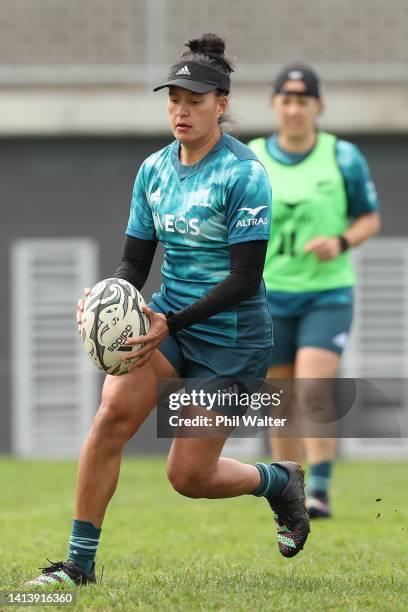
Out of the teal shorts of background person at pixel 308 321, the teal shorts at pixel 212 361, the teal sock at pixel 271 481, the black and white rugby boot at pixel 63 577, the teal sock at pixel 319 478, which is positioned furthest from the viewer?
the teal sock at pixel 319 478

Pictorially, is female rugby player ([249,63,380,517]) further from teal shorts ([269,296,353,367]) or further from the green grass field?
the green grass field

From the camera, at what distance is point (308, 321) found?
852 centimetres

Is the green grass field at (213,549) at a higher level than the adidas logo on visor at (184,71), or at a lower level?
lower

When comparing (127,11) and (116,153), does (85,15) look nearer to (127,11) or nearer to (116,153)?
(127,11)

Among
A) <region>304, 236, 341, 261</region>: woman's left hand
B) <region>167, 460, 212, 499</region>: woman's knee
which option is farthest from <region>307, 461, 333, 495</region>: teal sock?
<region>167, 460, 212, 499</region>: woman's knee

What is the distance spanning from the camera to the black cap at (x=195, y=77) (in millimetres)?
5539

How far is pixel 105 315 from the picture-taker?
5422 millimetres

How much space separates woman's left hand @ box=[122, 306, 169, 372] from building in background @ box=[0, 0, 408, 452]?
9007 millimetres

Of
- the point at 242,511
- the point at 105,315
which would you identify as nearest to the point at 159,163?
the point at 105,315

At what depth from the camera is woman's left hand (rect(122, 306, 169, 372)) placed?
5422 millimetres

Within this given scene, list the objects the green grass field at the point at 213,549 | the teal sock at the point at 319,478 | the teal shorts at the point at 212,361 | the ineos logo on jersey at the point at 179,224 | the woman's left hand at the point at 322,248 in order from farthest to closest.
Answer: the teal sock at the point at 319,478, the woman's left hand at the point at 322,248, the teal shorts at the point at 212,361, the ineos logo on jersey at the point at 179,224, the green grass field at the point at 213,549

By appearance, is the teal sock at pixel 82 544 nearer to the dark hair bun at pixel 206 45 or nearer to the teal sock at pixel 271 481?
the teal sock at pixel 271 481

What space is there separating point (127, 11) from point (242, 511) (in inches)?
313

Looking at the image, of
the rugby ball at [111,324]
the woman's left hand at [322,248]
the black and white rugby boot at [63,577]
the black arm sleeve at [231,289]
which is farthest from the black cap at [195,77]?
the woman's left hand at [322,248]
